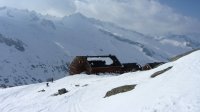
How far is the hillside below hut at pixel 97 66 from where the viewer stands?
3342 inches

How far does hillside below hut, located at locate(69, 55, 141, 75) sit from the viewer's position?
84.9 m

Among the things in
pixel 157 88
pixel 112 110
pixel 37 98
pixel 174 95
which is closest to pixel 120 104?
pixel 112 110

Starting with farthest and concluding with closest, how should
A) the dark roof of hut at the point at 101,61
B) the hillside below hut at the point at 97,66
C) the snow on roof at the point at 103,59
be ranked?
the snow on roof at the point at 103,59, the dark roof of hut at the point at 101,61, the hillside below hut at the point at 97,66

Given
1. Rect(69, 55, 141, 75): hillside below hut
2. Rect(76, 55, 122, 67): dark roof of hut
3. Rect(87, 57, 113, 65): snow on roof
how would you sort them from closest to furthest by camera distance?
Rect(69, 55, 141, 75): hillside below hut < Rect(76, 55, 122, 67): dark roof of hut < Rect(87, 57, 113, 65): snow on roof

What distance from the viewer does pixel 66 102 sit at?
122 feet

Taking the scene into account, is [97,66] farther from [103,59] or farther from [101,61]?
[103,59]

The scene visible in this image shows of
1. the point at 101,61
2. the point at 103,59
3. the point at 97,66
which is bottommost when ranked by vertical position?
the point at 97,66

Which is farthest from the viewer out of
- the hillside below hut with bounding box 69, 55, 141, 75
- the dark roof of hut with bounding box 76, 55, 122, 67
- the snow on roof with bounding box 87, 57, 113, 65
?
the snow on roof with bounding box 87, 57, 113, 65

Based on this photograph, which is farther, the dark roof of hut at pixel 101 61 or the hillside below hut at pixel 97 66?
the dark roof of hut at pixel 101 61

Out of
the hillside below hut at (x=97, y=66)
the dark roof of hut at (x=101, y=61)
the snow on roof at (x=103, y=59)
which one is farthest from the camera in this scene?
the snow on roof at (x=103, y=59)

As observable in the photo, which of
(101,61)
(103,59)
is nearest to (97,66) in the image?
(101,61)

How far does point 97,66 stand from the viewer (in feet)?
280

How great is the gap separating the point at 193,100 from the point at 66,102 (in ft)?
60.9

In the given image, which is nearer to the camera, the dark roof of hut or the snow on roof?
the dark roof of hut
